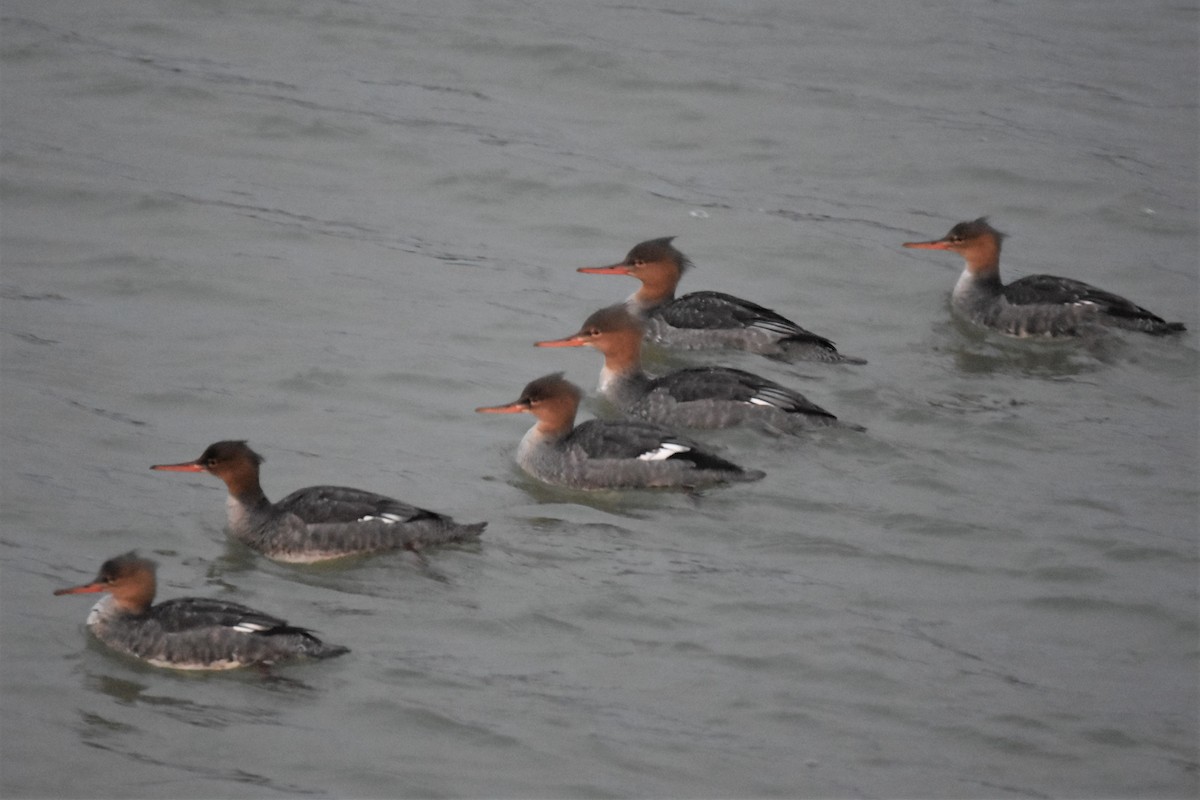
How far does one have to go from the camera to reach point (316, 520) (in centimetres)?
933

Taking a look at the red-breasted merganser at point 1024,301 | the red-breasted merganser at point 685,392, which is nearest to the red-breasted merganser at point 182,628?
the red-breasted merganser at point 685,392

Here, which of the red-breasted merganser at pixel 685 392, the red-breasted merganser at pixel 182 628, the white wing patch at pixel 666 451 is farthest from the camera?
the red-breasted merganser at pixel 685 392

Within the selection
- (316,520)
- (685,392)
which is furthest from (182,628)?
(685,392)

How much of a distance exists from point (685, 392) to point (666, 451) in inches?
43.6

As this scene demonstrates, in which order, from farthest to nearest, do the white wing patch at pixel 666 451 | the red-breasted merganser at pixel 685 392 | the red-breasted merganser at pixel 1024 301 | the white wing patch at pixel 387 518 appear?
1. the red-breasted merganser at pixel 1024 301
2. the red-breasted merganser at pixel 685 392
3. the white wing patch at pixel 666 451
4. the white wing patch at pixel 387 518

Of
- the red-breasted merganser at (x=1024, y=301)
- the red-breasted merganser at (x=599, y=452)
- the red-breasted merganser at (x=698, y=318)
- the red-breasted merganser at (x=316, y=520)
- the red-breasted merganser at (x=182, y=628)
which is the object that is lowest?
the red-breasted merganser at (x=182, y=628)

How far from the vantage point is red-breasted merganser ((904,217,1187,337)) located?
12.6m

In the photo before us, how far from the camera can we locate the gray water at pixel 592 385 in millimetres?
7898

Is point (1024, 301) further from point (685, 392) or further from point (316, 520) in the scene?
point (316, 520)

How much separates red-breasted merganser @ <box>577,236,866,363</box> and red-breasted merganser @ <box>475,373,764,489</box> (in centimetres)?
201

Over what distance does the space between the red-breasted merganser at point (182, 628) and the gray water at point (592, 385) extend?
0.35ft

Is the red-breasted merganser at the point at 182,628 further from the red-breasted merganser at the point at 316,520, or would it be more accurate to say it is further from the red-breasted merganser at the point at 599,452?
the red-breasted merganser at the point at 599,452

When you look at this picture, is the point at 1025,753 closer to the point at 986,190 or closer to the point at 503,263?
the point at 503,263

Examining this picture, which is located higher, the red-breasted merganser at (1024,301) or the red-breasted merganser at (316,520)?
the red-breasted merganser at (1024,301)
